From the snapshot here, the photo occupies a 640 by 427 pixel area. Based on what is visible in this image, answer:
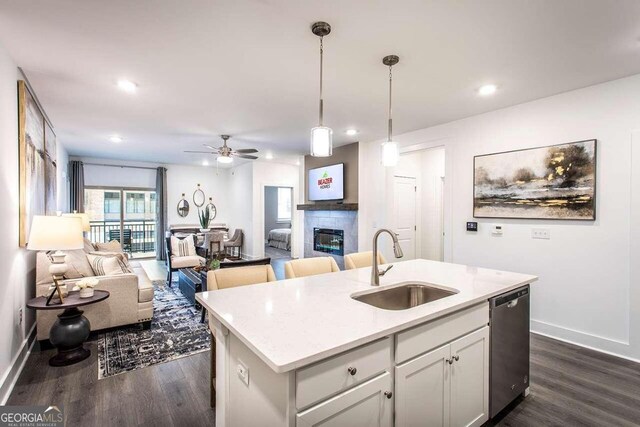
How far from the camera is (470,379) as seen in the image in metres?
1.76

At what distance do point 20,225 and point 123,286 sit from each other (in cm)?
107

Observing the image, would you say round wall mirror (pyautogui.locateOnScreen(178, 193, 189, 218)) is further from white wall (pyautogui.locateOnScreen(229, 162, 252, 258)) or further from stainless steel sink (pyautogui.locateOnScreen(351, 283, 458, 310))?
stainless steel sink (pyautogui.locateOnScreen(351, 283, 458, 310))

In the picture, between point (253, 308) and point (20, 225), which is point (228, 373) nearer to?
point (253, 308)

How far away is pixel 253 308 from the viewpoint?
156 cm

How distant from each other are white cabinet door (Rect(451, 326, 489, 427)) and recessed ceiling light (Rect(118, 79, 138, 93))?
3.58m

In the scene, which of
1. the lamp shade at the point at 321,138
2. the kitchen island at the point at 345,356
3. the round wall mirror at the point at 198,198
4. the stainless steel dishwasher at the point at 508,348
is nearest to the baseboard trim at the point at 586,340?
the stainless steel dishwasher at the point at 508,348

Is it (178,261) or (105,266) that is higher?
(105,266)

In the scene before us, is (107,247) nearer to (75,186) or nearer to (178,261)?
(178,261)

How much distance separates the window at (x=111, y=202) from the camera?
26.3ft

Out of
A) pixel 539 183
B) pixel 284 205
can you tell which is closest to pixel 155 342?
pixel 539 183

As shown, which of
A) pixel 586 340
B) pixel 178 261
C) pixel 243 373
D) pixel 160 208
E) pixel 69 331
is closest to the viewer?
pixel 243 373

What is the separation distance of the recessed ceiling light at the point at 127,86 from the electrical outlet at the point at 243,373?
2.98 m

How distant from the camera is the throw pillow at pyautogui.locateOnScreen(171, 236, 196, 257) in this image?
5816mm
